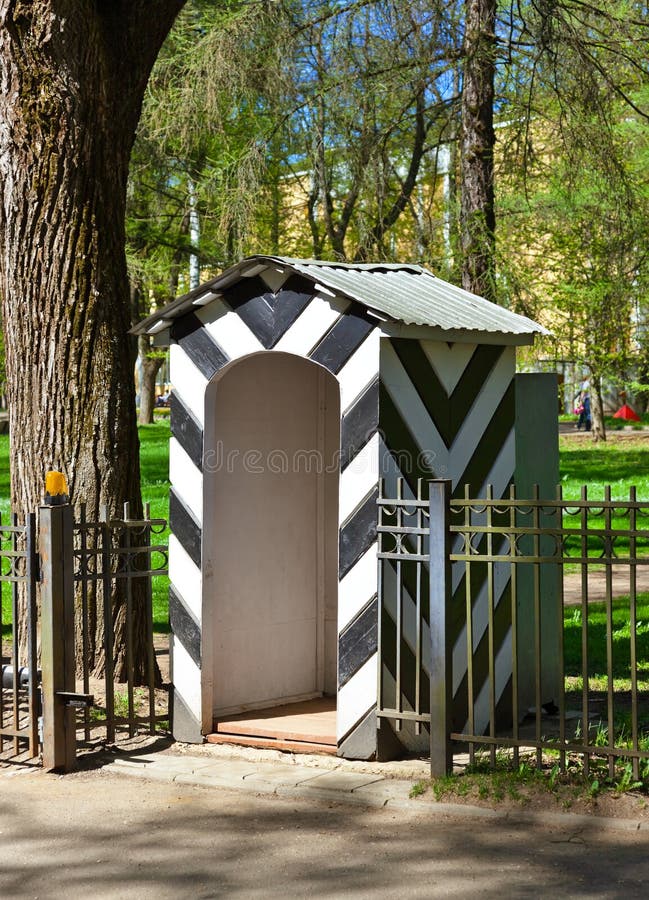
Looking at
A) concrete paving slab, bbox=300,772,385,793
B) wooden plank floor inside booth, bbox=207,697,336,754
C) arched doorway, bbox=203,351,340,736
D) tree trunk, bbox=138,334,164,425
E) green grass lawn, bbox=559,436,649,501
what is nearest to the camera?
concrete paving slab, bbox=300,772,385,793

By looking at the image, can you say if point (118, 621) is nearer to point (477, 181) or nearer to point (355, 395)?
point (355, 395)

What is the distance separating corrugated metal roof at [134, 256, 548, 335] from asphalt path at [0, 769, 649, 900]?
2.41 metres

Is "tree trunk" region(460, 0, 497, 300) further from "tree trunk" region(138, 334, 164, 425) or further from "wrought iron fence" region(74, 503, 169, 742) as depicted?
"tree trunk" region(138, 334, 164, 425)

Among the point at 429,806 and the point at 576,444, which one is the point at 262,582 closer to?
the point at 429,806

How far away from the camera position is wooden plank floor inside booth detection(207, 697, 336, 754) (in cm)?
668

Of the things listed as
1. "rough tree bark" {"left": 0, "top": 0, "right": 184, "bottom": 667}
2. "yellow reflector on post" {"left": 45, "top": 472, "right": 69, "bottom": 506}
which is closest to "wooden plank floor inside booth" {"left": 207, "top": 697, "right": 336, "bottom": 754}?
"rough tree bark" {"left": 0, "top": 0, "right": 184, "bottom": 667}

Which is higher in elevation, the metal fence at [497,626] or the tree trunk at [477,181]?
the tree trunk at [477,181]

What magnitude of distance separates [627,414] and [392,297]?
110 feet

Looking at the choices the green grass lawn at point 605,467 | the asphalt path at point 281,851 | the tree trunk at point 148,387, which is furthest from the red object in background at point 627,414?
the asphalt path at point 281,851

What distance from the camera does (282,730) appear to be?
6848 mm

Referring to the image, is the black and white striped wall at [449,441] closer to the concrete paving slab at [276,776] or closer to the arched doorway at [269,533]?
the concrete paving slab at [276,776]

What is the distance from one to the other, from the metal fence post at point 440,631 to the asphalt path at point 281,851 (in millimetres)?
394

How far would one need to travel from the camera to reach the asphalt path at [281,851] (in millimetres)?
4789

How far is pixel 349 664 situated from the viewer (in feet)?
21.0
